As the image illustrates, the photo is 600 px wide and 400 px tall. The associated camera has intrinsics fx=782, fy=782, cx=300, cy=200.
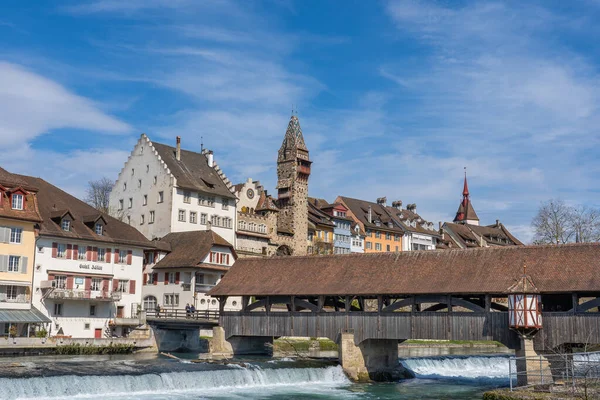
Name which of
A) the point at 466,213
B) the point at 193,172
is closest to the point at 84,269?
the point at 193,172

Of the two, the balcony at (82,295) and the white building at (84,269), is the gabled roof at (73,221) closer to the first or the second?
the white building at (84,269)

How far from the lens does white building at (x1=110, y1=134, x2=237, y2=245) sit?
55094mm

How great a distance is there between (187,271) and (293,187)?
56.5 ft

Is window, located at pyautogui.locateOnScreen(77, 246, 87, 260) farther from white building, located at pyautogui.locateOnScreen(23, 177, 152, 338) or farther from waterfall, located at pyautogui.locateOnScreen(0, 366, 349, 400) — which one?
waterfall, located at pyautogui.locateOnScreen(0, 366, 349, 400)

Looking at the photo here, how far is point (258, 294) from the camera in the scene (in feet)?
118

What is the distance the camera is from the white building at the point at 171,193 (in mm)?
55094

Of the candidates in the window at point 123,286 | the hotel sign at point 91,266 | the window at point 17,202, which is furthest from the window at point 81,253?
the window at point 17,202

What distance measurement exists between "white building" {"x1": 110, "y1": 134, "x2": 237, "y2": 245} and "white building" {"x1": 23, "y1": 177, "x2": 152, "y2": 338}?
34.0 ft

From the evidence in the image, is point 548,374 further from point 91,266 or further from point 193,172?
point 193,172

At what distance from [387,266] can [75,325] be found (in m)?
16.8

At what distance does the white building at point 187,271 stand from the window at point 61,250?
8.12 metres

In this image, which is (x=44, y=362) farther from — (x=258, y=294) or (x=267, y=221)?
(x=267, y=221)

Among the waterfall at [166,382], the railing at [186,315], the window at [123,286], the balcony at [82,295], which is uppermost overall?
the window at [123,286]

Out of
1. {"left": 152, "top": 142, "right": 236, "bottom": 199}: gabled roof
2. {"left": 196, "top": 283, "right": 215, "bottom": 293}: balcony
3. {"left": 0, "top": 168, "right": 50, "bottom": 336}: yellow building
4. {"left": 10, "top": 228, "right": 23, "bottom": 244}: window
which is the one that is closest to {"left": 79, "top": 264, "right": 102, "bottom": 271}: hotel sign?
{"left": 0, "top": 168, "right": 50, "bottom": 336}: yellow building
